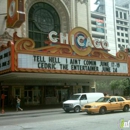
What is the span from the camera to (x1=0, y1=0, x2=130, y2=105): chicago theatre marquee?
2442cm

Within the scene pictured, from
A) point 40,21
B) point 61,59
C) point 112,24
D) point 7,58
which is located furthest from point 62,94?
Answer: point 112,24

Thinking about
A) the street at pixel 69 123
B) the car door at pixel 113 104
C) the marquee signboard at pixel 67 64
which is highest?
the marquee signboard at pixel 67 64

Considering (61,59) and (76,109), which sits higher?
(61,59)

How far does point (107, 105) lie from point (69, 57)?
377 inches

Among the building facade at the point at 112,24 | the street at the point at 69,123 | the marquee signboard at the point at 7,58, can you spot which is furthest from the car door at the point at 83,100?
the building facade at the point at 112,24

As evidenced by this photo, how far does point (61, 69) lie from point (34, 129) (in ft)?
48.8

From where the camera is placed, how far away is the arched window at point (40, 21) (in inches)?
1336

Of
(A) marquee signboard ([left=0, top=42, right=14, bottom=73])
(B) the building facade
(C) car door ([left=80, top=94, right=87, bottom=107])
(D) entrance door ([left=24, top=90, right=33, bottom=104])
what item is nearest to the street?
(C) car door ([left=80, top=94, right=87, bottom=107])

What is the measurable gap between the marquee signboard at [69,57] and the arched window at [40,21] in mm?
5777

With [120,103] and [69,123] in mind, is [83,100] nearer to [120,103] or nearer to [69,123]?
[120,103]

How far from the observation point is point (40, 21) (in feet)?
113

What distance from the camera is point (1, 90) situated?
3172cm

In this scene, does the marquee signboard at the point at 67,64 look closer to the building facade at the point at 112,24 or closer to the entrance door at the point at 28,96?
the entrance door at the point at 28,96

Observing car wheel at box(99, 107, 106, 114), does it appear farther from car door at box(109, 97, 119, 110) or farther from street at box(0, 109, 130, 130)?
street at box(0, 109, 130, 130)
